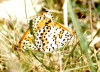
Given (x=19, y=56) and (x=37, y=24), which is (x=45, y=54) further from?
(x=37, y=24)

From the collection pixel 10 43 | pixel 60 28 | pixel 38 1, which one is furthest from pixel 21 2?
pixel 60 28

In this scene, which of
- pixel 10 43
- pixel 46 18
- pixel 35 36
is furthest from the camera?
pixel 10 43

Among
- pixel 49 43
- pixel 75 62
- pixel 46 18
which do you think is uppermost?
pixel 46 18

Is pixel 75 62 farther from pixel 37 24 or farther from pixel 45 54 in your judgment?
pixel 37 24

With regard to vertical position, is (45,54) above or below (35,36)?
below

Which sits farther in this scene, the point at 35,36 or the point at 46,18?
the point at 35,36

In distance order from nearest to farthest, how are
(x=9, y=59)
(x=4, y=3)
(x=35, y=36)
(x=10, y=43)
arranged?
(x=35, y=36) < (x=9, y=59) < (x=10, y=43) < (x=4, y=3)

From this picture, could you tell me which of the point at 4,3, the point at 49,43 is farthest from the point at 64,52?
the point at 4,3
